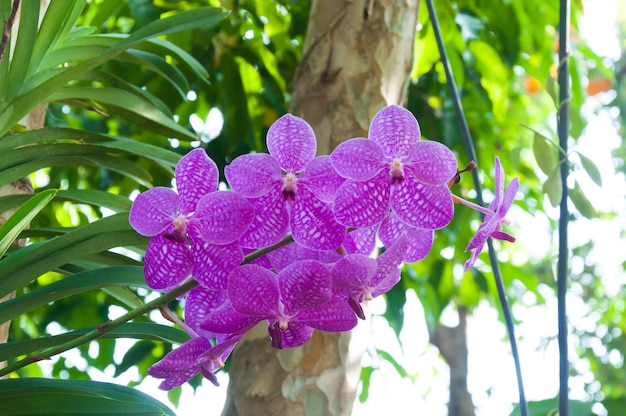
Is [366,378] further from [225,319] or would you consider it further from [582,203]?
[225,319]

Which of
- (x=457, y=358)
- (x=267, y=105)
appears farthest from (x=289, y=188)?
(x=457, y=358)

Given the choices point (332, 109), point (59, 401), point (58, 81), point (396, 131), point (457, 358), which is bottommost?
point (59, 401)

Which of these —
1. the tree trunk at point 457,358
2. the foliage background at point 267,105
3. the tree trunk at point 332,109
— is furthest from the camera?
the tree trunk at point 457,358

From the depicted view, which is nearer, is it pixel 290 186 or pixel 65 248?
pixel 290 186

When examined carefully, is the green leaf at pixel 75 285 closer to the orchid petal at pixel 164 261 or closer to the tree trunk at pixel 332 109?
the orchid petal at pixel 164 261

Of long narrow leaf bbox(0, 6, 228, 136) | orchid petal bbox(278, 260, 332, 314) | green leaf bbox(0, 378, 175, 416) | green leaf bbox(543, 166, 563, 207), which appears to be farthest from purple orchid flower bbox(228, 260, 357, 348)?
long narrow leaf bbox(0, 6, 228, 136)

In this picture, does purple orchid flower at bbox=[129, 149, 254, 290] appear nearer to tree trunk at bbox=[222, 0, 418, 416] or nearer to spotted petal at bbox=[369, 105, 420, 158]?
spotted petal at bbox=[369, 105, 420, 158]

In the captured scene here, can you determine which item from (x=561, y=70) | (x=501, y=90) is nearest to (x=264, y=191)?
(x=561, y=70)

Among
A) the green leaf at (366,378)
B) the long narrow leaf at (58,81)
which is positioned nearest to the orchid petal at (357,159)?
the long narrow leaf at (58,81)
